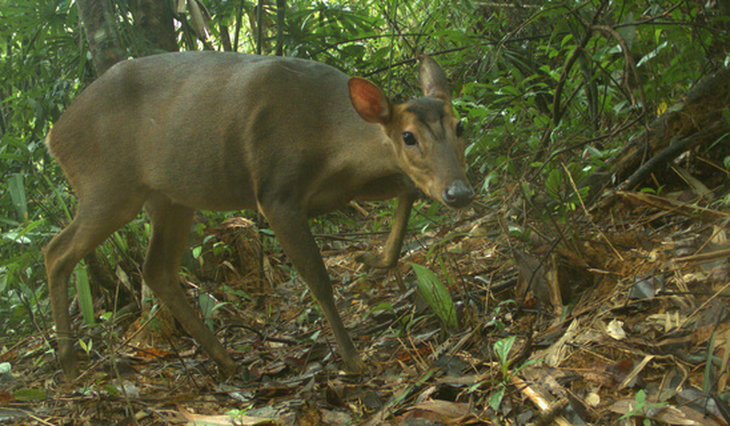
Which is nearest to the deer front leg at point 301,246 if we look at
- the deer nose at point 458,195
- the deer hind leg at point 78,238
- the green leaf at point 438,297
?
the green leaf at point 438,297

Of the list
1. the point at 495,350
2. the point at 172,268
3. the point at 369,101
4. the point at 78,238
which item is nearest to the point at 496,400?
the point at 495,350

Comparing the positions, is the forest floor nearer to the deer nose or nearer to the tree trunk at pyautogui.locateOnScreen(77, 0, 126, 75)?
the deer nose

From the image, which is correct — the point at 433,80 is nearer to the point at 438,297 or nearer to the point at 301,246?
the point at 301,246

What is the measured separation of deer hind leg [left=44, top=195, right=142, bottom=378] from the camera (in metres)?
4.02

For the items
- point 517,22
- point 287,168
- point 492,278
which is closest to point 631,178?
point 492,278

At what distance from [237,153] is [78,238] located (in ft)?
3.76

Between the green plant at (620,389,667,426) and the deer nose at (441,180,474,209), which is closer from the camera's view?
the green plant at (620,389,667,426)

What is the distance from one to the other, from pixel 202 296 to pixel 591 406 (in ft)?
9.14

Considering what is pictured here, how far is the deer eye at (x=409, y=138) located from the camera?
3508 millimetres

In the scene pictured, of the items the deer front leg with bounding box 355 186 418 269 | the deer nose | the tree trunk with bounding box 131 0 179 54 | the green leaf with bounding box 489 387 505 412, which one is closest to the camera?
the green leaf with bounding box 489 387 505 412

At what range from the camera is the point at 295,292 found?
17.2 ft

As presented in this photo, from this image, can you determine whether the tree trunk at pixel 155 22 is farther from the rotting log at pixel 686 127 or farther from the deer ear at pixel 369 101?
the rotting log at pixel 686 127

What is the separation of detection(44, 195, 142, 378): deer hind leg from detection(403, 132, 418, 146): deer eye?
1825 millimetres

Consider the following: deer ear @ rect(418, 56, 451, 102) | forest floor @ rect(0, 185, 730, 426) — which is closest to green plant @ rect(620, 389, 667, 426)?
forest floor @ rect(0, 185, 730, 426)
